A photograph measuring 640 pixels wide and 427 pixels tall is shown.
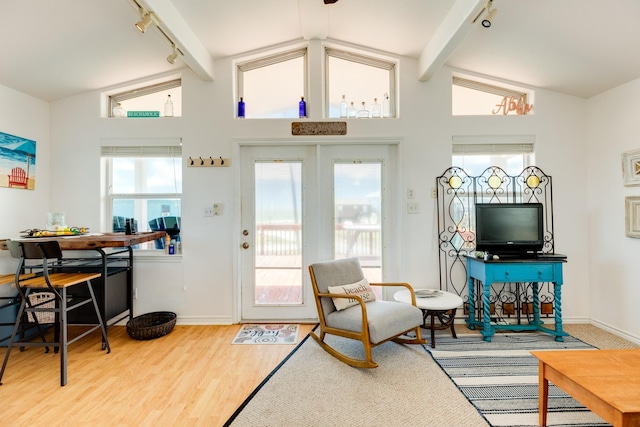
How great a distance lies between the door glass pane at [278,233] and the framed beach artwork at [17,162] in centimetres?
231

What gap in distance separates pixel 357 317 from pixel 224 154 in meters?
2.24

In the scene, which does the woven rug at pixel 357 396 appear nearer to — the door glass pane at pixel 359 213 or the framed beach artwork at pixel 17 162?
the door glass pane at pixel 359 213

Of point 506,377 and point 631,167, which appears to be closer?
point 506,377

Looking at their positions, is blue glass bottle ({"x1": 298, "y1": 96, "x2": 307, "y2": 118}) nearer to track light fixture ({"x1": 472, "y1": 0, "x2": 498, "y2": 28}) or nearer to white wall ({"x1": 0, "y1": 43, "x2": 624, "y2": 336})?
white wall ({"x1": 0, "y1": 43, "x2": 624, "y2": 336})

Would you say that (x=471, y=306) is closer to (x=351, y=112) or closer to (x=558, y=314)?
(x=558, y=314)

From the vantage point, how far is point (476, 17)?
2254 millimetres

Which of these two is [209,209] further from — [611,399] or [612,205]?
[612,205]

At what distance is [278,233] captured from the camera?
346 cm

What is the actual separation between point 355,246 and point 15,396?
2998 millimetres

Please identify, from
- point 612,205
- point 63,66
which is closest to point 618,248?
point 612,205

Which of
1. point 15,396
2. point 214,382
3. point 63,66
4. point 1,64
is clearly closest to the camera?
point 15,396

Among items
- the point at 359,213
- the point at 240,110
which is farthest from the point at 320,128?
the point at 359,213

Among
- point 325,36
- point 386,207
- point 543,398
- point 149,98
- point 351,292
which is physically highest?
point 325,36

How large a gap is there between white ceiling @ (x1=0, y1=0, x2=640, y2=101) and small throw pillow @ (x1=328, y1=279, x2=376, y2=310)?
7.46 ft
